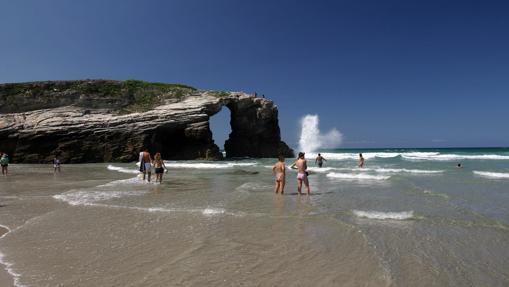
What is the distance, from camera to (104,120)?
120 ft

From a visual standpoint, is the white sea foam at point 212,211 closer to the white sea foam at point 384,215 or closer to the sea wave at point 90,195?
the white sea foam at point 384,215

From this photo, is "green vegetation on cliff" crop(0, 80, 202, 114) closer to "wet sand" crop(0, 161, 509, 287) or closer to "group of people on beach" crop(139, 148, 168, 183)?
"group of people on beach" crop(139, 148, 168, 183)

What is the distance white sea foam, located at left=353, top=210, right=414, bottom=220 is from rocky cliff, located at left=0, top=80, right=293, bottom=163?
2989 cm

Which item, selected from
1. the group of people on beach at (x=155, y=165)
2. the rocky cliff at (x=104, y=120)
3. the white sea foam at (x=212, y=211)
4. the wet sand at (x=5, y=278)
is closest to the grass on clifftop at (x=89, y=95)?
the rocky cliff at (x=104, y=120)

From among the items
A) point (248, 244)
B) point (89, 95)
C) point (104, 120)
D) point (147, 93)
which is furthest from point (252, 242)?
point (147, 93)

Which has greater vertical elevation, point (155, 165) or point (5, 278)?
point (155, 165)

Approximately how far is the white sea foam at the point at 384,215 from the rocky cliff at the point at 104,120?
1177 inches

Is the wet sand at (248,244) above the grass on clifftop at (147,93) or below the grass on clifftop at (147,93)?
below

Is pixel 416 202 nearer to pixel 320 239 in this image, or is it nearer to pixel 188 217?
pixel 320 239

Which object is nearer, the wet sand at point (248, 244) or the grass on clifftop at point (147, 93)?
the wet sand at point (248, 244)

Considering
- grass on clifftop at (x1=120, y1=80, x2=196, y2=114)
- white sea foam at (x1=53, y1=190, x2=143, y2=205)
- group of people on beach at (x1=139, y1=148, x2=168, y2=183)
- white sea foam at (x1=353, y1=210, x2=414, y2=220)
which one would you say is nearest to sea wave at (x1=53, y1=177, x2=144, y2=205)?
white sea foam at (x1=53, y1=190, x2=143, y2=205)

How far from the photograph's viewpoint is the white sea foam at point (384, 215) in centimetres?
773

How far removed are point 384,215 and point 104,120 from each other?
34.8 meters

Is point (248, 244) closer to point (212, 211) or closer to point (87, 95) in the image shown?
point (212, 211)
